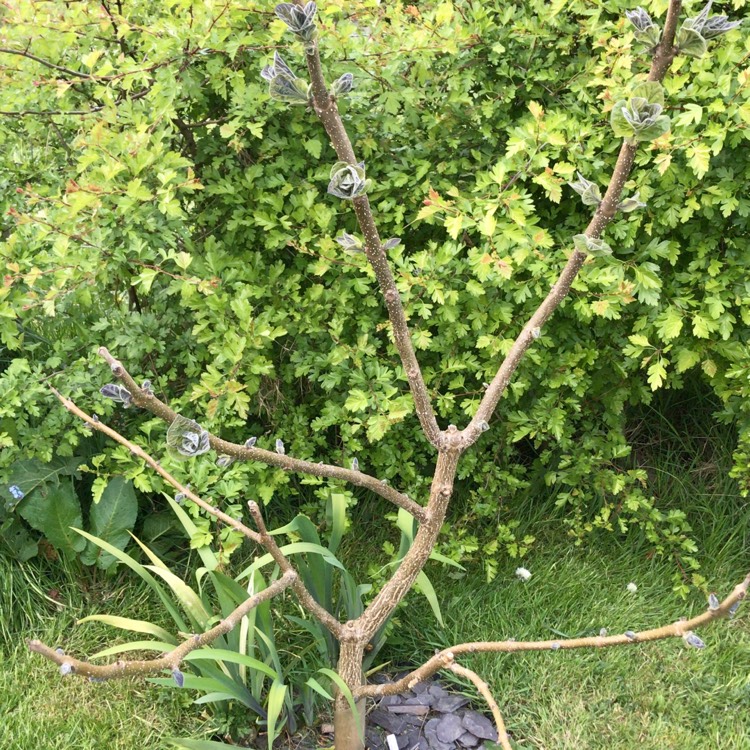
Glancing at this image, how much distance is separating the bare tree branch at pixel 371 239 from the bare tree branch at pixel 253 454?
17cm

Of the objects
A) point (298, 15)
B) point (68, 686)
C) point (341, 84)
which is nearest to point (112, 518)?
point (68, 686)

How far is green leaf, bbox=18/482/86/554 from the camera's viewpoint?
2365 mm

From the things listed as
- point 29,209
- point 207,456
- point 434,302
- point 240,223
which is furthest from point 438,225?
point 29,209

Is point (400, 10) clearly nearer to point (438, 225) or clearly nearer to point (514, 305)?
point (438, 225)

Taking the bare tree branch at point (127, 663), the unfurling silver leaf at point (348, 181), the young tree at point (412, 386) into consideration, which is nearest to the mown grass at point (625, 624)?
the young tree at point (412, 386)

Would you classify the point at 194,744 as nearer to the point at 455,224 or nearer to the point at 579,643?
the point at 579,643

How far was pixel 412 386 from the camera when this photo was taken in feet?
4.96

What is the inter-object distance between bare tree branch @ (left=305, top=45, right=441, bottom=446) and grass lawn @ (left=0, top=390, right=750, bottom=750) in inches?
40.2

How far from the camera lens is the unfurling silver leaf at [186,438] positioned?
1.08 meters

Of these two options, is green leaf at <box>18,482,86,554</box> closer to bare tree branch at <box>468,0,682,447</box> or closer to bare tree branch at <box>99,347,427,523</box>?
bare tree branch at <box>99,347,427,523</box>

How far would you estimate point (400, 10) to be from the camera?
229 centimetres

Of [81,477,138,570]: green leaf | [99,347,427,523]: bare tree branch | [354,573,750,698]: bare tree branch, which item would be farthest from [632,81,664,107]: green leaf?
[81,477,138,570]: green leaf

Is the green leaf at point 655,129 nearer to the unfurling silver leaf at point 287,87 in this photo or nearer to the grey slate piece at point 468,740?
the unfurling silver leaf at point 287,87

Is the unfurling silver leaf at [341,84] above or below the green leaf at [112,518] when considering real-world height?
above
